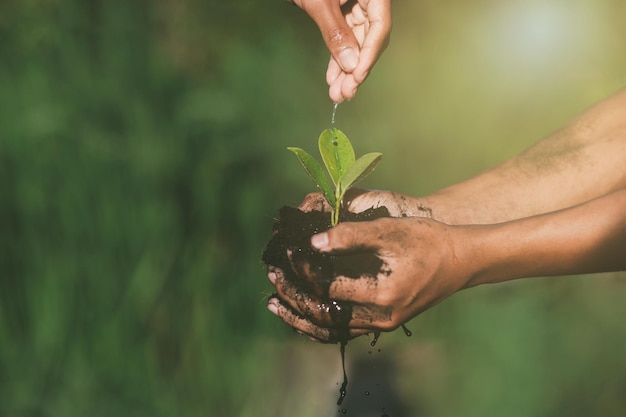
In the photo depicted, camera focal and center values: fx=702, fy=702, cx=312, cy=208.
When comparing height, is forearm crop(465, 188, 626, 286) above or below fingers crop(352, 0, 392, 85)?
below

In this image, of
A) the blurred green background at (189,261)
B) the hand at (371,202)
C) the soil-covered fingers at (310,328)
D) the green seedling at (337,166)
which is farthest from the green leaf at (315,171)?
the blurred green background at (189,261)

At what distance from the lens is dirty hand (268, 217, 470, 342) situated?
3.73 ft

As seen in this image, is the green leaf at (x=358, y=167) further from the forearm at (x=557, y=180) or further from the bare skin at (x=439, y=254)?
the forearm at (x=557, y=180)

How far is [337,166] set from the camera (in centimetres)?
132

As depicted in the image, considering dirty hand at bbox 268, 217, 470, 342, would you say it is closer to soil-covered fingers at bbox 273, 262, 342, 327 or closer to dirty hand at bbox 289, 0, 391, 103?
soil-covered fingers at bbox 273, 262, 342, 327

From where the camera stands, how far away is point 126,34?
2025 mm

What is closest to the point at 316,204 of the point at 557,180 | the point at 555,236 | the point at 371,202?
the point at 371,202

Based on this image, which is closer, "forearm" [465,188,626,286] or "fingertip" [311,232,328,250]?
"fingertip" [311,232,328,250]

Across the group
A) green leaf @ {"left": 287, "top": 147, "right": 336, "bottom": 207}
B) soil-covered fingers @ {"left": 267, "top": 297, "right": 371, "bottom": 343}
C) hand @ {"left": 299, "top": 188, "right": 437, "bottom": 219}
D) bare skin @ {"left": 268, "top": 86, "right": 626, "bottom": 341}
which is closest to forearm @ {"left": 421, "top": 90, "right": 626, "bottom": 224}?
hand @ {"left": 299, "top": 188, "right": 437, "bottom": 219}

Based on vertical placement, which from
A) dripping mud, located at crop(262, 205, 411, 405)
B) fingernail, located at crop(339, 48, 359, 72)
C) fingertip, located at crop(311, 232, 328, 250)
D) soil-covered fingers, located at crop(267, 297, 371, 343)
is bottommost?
soil-covered fingers, located at crop(267, 297, 371, 343)

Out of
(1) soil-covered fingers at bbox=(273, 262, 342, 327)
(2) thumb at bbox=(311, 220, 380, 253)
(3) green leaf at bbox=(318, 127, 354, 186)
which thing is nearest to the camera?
(2) thumb at bbox=(311, 220, 380, 253)

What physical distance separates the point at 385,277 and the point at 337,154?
28 cm

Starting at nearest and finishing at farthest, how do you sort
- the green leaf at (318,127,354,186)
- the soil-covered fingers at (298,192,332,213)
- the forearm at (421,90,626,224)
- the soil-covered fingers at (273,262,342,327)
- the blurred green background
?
the soil-covered fingers at (273,262,342,327) < the green leaf at (318,127,354,186) < the soil-covered fingers at (298,192,332,213) < the forearm at (421,90,626,224) < the blurred green background

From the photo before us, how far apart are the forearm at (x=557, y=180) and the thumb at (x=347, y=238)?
49cm
